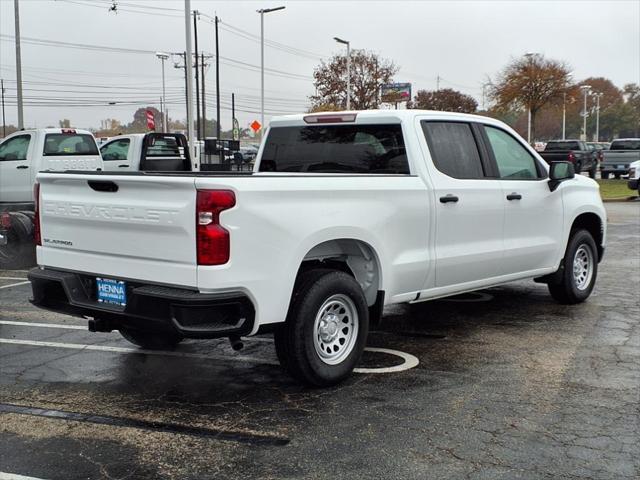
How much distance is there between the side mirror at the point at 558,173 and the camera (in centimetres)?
699

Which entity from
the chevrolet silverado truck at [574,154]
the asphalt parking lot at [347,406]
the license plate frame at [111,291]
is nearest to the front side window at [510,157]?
the asphalt parking lot at [347,406]

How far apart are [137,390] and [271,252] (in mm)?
1536

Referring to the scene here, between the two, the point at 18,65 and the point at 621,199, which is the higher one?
the point at 18,65

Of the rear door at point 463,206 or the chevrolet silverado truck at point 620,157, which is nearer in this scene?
the rear door at point 463,206

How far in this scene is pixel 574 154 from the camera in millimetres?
32375

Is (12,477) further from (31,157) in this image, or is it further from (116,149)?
(116,149)


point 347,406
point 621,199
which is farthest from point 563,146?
point 347,406

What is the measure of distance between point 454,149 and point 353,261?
4.97ft

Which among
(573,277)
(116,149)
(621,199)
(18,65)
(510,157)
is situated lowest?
(573,277)

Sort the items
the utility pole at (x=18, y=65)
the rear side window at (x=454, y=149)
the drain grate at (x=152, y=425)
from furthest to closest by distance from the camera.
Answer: the utility pole at (x=18, y=65) → the rear side window at (x=454, y=149) → the drain grate at (x=152, y=425)

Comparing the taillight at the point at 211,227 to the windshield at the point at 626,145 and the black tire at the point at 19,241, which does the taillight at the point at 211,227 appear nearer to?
the black tire at the point at 19,241

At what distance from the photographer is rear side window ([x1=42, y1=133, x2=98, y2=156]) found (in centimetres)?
1418

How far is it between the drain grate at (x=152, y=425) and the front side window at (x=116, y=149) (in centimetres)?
1429

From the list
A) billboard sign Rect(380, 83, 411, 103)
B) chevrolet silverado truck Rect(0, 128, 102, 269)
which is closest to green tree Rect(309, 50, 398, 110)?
billboard sign Rect(380, 83, 411, 103)
